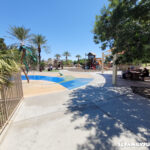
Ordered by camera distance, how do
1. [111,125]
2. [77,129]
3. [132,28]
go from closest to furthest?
[77,129]
[111,125]
[132,28]

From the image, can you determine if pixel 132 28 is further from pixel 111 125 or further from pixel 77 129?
pixel 77 129

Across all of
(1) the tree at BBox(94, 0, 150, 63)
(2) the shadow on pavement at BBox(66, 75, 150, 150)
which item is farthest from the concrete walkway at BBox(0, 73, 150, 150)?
(1) the tree at BBox(94, 0, 150, 63)

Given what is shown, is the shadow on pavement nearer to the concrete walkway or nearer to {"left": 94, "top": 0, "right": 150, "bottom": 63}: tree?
the concrete walkway

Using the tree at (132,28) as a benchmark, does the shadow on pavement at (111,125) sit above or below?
below

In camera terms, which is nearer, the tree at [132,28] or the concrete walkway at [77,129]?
the concrete walkway at [77,129]

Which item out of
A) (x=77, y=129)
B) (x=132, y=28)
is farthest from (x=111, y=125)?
(x=132, y=28)

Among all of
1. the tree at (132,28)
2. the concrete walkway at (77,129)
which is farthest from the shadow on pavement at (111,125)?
the tree at (132,28)

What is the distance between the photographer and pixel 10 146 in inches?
63.2

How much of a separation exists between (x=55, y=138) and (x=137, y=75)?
9.92m

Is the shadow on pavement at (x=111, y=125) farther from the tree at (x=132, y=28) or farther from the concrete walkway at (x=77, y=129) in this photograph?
the tree at (x=132, y=28)

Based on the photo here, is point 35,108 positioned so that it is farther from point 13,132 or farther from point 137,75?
point 137,75

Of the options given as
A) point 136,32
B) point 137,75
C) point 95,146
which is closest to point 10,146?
point 95,146

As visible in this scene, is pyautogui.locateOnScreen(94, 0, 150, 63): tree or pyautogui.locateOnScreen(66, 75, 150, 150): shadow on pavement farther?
pyautogui.locateOnScreen(94, 0, 150, 63): tree

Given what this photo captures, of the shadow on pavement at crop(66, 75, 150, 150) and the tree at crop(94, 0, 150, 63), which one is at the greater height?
the tree at crop(94, 0, 150, 63)
